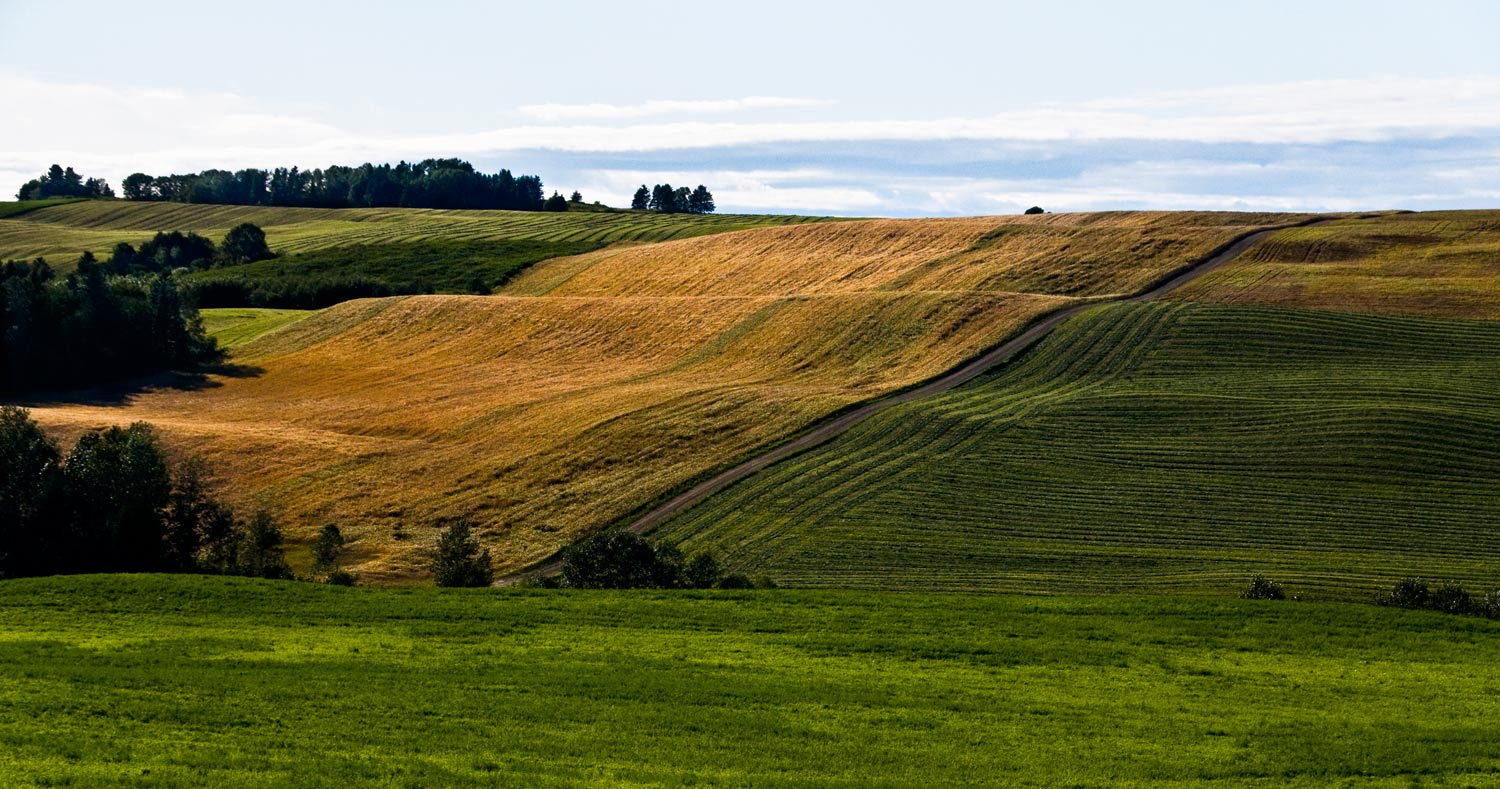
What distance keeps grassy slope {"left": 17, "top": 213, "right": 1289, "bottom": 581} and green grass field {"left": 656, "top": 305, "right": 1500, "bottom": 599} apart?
21.8 feet

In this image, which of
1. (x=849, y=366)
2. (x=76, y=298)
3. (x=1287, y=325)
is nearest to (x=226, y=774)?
(x=849, y=366)

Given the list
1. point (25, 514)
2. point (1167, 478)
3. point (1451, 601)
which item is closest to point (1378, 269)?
point (1167, 478)

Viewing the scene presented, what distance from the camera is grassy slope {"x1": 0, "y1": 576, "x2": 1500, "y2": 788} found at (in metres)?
23.7

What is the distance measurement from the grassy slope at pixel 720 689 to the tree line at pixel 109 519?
8.30 meters

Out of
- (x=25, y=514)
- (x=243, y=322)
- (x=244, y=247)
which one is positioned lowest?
(x=25, y=514)

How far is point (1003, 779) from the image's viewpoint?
77.9ft

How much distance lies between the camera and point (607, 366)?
89812mm

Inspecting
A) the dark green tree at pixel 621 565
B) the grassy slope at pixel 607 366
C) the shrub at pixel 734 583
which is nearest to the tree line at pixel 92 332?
the grassy slope at pixel 607 366

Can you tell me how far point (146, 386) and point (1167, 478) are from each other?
66322 millimetres

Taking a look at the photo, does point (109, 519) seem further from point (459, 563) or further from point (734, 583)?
point (734, 583)

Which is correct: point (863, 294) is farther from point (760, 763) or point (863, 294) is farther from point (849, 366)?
point (760, 763)

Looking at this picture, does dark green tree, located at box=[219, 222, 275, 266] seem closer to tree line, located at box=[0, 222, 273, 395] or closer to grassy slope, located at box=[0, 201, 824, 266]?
grassy slope, located at box=[0, 201, 824, 266]

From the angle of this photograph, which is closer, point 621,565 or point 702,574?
point 702,574

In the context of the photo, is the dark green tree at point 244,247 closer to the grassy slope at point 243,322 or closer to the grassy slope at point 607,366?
the grassy slope at point 243,322
